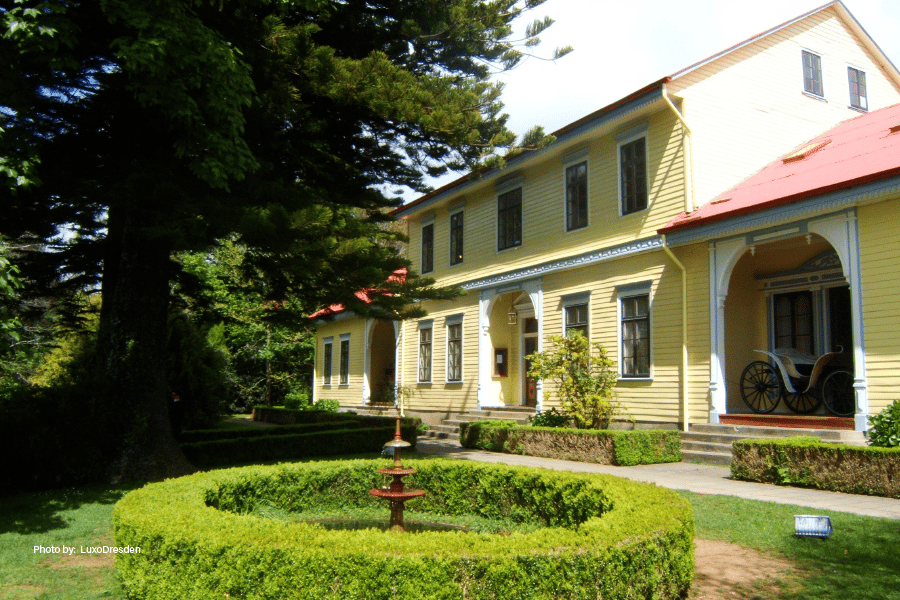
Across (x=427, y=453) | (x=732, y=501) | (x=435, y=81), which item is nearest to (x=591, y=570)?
(x=732, y=501)

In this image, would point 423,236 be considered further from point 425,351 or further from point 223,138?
point 223,138

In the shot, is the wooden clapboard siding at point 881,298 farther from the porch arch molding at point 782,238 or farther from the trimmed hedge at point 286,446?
the trimmed hedge at point 286,446

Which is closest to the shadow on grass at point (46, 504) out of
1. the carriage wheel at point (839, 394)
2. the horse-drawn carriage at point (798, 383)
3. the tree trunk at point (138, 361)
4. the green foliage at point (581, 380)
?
the tree trunk at point (138, 361)

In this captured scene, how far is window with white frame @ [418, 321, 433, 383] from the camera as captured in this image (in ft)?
82.6

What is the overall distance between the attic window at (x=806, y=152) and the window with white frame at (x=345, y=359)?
20001 mm

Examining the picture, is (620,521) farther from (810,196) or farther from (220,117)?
(810,196)

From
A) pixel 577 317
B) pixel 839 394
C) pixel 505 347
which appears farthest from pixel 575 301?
pixel 839 394

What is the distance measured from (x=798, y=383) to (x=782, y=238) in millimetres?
3035

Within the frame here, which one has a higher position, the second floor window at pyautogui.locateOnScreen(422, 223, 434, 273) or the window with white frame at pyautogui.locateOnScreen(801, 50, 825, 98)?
the window with white frame at pyautogui.locateOnScreen(801, 50, 825, 98)

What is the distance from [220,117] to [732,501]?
800 centimetres

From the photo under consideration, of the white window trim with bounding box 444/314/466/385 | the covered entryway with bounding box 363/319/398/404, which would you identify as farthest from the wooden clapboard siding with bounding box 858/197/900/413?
the covered entryway with bounding box 363/319/398/404

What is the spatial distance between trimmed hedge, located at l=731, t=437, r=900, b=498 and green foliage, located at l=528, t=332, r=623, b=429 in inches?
158

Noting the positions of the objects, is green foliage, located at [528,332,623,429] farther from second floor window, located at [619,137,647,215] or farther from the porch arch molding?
second floor window, located at [619,137,647,215]

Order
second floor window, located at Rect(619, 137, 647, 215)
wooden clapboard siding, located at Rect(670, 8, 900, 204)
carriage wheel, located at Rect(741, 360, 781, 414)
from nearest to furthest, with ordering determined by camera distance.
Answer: carriage wheel, located at Rect(741, 360, 781, 414) → wooden clapboard siding, located at Rect(670, 8, 900, 204) → second floor window, located at Rect(619, 137, 647, 215)
